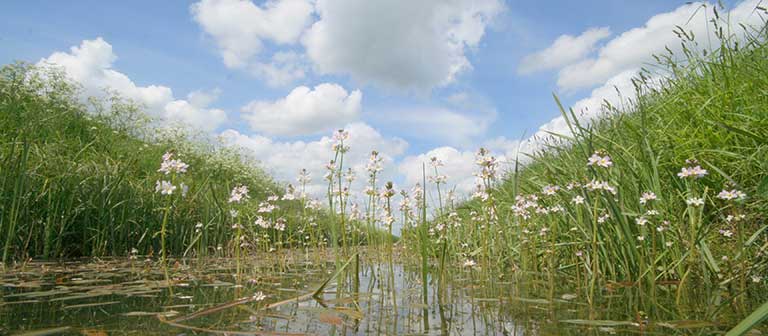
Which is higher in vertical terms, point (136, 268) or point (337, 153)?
point (337, 153)

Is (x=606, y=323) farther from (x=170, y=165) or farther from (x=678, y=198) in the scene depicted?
(x=170, y=165)

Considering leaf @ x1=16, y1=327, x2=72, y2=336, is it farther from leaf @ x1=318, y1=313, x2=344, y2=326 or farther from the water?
leaf @ x1=318, y1=313, x2=344, y2=326

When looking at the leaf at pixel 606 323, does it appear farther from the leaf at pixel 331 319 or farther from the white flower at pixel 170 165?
the white flower at pixel 170 165

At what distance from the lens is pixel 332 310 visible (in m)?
2.26

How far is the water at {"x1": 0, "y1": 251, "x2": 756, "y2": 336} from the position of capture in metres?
1.96

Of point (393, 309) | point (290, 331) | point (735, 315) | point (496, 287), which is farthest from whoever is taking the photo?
point (496, 287)

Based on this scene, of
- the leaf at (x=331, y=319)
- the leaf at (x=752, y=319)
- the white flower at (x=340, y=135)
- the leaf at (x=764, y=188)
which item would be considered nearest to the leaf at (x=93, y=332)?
the leaf at (x=331, y=319)

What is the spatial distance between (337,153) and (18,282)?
2.96 m

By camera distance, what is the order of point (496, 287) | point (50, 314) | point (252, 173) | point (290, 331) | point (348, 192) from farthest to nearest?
point (252, 173)
point (348, 192)
point (496, 287)
point (50, 314)
point (290, 331)

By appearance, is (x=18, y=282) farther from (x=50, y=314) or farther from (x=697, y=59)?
(x=697, y=59)

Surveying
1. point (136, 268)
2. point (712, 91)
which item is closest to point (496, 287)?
point (712, 91)

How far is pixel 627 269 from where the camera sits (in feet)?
10.0

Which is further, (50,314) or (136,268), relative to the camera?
(136,268)

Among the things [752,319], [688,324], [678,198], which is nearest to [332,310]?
[688,324]
